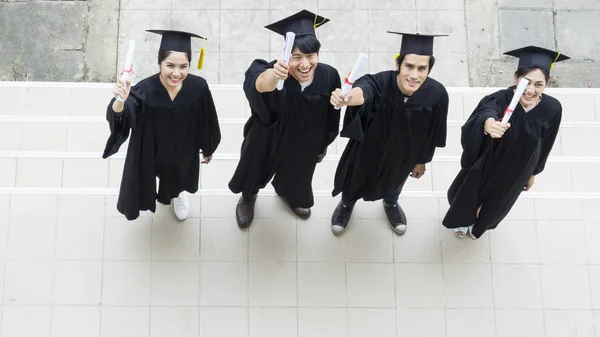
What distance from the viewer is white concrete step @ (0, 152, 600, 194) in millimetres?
4953

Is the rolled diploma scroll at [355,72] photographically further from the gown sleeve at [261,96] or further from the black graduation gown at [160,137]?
the black graduation gown at [160,137]

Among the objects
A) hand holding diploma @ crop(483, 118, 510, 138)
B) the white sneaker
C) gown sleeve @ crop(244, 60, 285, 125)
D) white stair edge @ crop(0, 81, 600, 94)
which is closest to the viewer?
hand holding diploma @ crop(483, 118, 510, 138)

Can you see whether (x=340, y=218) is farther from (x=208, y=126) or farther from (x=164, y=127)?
(x=164, y=127)

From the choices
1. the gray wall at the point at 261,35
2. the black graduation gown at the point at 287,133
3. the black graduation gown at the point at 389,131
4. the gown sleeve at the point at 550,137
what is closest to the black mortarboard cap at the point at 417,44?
the black graduation gown at the point at 389,131

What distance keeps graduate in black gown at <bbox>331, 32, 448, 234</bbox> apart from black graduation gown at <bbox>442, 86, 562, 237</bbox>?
212 millimetres

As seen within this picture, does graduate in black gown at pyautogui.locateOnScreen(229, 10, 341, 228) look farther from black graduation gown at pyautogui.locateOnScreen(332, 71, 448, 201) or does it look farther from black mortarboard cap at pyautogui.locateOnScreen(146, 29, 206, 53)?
black mortarboard cap at pyautogui.locateOnScreen(146, 29, 206, 53)

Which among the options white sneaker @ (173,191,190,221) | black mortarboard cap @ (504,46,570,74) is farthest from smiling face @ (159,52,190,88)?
black mortarboard cap @ (504,46,570,74)

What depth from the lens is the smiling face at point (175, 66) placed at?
3.79 m

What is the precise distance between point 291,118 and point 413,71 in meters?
0.73

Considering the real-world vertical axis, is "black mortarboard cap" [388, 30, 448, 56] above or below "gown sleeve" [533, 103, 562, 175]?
above

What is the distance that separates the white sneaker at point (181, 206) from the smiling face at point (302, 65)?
1473mm

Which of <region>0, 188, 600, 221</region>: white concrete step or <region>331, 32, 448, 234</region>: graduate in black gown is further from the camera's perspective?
<region>0, 188, 600, 221</region>: white concrete step

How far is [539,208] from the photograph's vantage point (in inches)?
199

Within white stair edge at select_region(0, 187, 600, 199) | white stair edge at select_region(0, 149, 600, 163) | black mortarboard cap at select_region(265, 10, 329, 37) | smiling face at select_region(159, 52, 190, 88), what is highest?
black mortarboard cap at select_region(265, 10, 329, 37)
